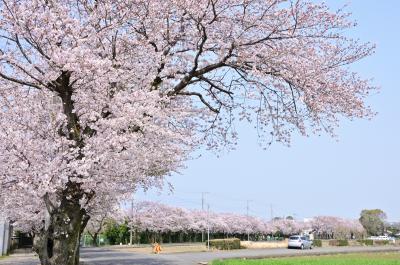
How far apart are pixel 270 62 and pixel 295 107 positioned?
4.28 ft

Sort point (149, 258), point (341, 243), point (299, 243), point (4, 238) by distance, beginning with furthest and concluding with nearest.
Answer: point (341, 243)
point (299, 243)
point (4, 238)
point (149, 258)

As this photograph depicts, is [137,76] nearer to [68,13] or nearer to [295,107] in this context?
[68,13]

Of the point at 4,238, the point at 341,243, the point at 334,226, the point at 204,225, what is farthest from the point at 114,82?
the point at 334,226

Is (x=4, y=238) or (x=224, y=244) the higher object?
(x=4, y=238)

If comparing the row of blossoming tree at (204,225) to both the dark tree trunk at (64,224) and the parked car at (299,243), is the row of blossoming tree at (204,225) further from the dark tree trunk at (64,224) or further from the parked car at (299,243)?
the dark tree trunk at (64,224)

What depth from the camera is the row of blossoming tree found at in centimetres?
7125

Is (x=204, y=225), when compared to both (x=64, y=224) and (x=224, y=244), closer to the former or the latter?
(x=224, y=244)

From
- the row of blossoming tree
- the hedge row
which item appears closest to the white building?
the hedge row

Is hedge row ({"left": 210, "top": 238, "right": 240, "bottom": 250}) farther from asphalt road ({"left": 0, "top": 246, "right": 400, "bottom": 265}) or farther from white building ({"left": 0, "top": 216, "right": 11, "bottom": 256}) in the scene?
white building ({"left": 0, "top": 216, "right": 11, "bottom": 256})

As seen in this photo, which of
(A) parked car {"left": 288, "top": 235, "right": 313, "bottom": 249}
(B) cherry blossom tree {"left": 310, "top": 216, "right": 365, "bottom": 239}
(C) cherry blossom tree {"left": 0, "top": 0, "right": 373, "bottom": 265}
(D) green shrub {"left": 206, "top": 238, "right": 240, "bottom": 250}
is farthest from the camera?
(B) cherry blossom tree {"left": 310, "top": 216, "right": 365, "bottom": 239}

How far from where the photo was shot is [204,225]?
80.3 metres

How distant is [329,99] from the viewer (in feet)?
33.3

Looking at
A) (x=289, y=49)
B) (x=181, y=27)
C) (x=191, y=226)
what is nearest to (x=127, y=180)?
(x=181, y=27)

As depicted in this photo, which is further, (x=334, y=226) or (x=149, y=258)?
(x=334, y=226)
